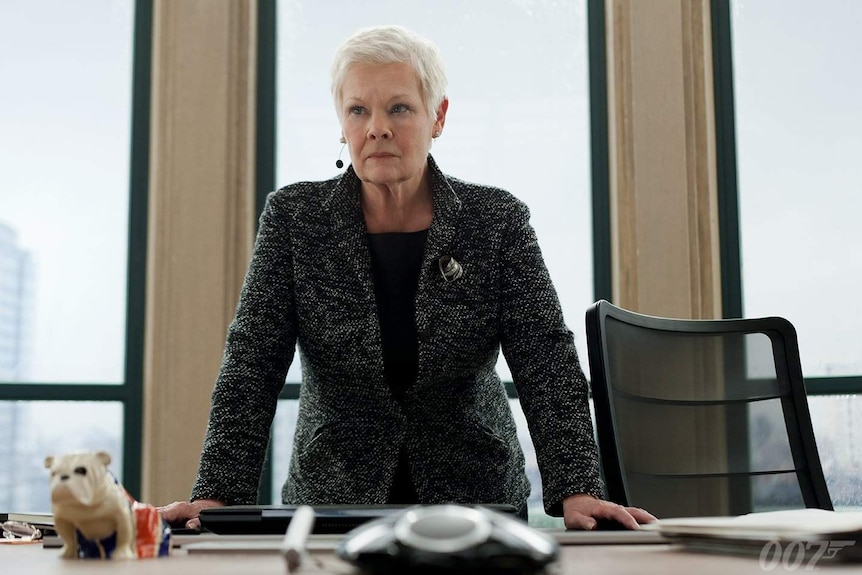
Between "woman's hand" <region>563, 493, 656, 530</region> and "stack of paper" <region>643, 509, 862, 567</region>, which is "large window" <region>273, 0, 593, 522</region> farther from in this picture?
"stack of paper" <region>643, 509, 862, 567</region>

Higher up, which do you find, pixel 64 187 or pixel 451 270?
pixel 64 187

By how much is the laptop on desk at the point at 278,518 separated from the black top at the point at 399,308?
753 millimetres

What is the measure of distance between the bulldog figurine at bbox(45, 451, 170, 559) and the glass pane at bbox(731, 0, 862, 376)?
251 cm

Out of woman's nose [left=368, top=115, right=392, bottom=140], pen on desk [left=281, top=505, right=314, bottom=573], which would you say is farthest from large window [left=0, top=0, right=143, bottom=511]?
pen on desk [left=281, top=505, right=314, bottom=573]

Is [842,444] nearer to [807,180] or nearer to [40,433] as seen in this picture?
[807,180]

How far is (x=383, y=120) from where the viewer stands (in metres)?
1.72

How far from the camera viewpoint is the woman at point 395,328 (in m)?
1.64

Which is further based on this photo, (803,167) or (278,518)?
(803,167)

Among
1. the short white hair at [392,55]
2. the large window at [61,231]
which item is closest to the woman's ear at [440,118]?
the short white hair at [392,55]

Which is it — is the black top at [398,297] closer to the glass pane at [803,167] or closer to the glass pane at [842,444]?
the glass pane at [803,167]

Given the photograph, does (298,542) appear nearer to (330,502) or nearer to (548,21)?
(330,502)

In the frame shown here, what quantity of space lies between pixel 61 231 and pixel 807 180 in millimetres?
2435

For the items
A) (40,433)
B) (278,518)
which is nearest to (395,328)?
(278,518)

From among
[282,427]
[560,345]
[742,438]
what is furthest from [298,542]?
[282,427]
